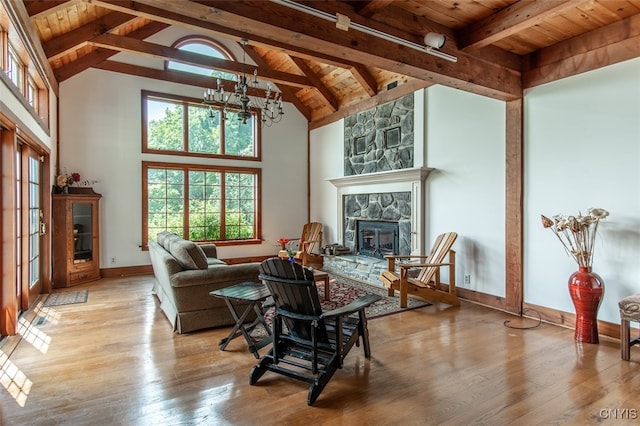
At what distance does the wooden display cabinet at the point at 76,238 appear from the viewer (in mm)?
5617

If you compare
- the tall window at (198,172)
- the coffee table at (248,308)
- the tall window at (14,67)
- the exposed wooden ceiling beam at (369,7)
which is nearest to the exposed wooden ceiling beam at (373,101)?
the tall window at (198,172)

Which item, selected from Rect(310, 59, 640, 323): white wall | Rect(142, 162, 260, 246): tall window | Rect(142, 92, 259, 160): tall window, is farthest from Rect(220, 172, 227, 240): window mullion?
Rect(310, 59, 640, 323): white wall

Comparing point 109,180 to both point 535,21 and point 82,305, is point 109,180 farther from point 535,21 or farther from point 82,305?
point 535,21

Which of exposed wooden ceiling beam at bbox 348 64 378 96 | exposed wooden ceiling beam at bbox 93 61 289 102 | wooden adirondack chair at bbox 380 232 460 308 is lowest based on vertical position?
wooden adirondack chair at bbox 380 232 460 308

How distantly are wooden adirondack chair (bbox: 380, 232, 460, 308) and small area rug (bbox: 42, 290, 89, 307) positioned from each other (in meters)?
4.15

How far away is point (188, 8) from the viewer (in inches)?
91.8

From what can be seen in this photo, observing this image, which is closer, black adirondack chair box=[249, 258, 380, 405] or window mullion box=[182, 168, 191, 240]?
black adirondack chair box=[249, 258, 380, 405]

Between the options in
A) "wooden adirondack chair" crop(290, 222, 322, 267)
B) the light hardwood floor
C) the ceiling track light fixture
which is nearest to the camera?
the light hardwood floor

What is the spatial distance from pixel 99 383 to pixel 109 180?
491 cm

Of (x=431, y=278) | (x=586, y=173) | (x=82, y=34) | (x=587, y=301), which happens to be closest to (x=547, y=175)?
(x=586, y=173)

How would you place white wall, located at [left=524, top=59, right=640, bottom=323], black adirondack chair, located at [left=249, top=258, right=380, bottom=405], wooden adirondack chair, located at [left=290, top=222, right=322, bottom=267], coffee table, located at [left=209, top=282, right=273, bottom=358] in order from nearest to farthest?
black adirondack chair, located at [left=249, top=258, right=380, bottom=405]
coffee table, located at [left=209, top=282, right=273, bottom=358]
white wall, located at [left=524, top=59, right=640, bottom=323]
wooden adirondack chair, located at [left=290, top=222, right=322, bottom=267]

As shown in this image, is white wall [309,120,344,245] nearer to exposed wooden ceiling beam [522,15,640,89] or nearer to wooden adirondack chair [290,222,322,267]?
wooden adirondack chair [290,222,322,267]

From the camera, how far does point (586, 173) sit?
3709mm

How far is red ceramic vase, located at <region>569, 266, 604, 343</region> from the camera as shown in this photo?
132 inches
